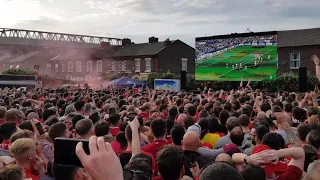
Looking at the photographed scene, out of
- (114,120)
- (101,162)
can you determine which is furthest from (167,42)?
(101,162)

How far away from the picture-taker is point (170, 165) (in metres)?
3.48

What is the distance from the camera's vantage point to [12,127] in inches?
214

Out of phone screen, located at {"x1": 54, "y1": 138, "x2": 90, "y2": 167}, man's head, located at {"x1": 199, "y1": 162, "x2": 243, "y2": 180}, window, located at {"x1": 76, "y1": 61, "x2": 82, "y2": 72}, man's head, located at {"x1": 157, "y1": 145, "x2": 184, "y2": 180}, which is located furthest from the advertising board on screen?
window, located at {"x1": 76, "y1": 61, "x2": 82, "y2": 72}

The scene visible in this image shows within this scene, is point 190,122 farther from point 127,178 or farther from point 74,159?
point 74,159

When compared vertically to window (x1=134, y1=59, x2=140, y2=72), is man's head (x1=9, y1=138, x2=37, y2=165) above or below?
below

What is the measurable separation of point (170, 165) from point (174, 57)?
42.1 m

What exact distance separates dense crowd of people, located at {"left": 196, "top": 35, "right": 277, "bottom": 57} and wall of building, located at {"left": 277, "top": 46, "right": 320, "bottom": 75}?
269 inches

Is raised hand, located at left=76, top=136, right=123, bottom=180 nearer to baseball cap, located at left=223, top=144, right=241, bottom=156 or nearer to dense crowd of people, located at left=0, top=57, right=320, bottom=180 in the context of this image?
dense crowd of people, located at left=0, top=57, right=320, bottom=180

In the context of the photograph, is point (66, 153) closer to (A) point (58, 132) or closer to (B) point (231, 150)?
(B) point (231, 150)

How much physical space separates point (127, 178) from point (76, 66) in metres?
49.7

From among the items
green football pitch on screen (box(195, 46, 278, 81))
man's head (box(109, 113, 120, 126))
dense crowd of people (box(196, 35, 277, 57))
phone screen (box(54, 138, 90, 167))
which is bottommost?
man's head (box(109, 113, 120, 126))

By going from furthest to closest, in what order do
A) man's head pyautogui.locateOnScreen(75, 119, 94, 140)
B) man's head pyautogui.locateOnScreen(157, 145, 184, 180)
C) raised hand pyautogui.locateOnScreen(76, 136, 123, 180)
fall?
1. man's head pyautogui.locateOnScreen(75, 119, 94, 140)
2. man's head pyautogui.locateOnScreen(157, 145, 184, 180)
3. raised hand pyautogui.locateOnScreen(76, 136, 123, 180)

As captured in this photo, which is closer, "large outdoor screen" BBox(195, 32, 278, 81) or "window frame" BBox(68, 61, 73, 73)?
"large outdoor screen" BBox(195, 32, 278, 81)

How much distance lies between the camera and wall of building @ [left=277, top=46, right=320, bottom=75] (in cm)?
3135
